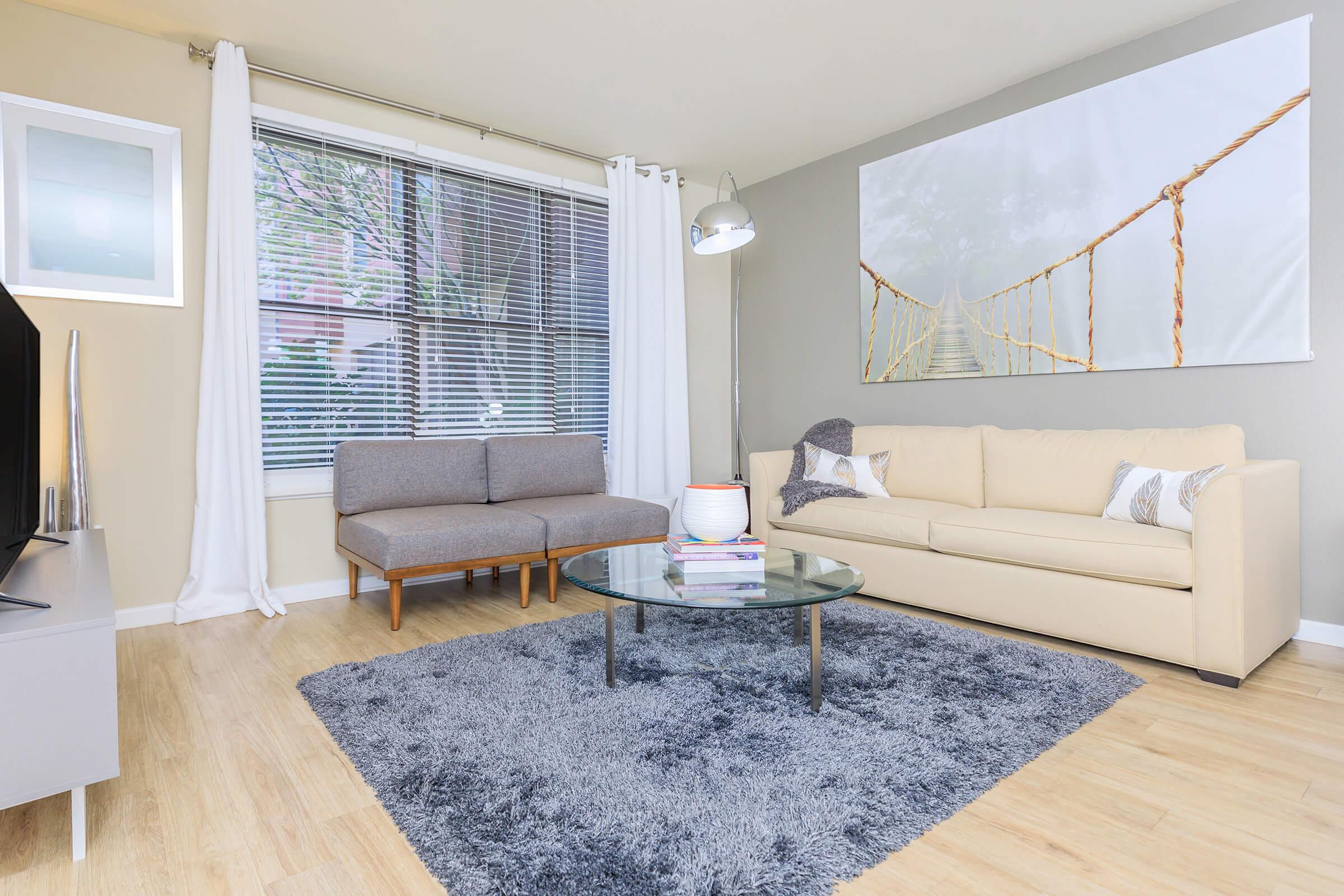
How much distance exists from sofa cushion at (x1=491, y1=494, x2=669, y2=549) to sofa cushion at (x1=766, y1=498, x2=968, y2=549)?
27.7 inches

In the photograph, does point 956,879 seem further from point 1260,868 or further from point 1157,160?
point 1157,160

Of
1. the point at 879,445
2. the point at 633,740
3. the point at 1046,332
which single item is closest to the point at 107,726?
the point at 633,740

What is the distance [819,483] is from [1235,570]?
1817mm

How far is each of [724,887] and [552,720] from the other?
838 millimetres

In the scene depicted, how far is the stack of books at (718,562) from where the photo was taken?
2.18 m

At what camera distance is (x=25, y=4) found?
9.21 feet

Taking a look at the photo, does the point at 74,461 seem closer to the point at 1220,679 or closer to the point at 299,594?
the point at 299,594

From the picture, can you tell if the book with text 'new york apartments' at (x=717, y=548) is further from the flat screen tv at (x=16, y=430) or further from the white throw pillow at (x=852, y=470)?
the flat screen tv at (x=16, y=430)

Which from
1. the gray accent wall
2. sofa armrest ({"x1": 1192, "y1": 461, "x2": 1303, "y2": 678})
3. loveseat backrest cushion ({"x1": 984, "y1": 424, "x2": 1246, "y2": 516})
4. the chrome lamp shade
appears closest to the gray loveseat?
the chrome lamp shade

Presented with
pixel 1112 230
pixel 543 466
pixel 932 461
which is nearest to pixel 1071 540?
pixel 932 461

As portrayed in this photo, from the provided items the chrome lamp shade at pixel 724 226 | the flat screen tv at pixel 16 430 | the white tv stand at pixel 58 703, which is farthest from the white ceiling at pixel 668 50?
the white tv stand at pixel 58 703

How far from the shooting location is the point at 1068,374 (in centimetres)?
339

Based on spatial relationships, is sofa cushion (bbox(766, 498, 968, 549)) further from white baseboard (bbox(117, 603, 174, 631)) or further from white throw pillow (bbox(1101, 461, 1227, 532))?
white baseboard (bbox(117, 603, 174, 631))

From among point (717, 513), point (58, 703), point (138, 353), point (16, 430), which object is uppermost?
point (138, 353)
